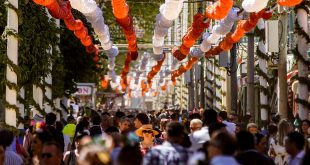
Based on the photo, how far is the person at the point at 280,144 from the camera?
1684cm

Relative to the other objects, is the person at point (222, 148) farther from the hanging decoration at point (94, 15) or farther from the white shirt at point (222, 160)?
the hanging decoration at point (94, 15)

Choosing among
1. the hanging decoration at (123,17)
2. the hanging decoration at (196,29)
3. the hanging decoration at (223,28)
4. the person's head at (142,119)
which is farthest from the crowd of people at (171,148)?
the hanging decoration at (196,29)

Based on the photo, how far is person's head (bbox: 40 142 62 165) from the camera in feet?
38.1

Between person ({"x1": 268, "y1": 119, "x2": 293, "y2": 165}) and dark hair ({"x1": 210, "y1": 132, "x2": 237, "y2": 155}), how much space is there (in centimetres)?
752

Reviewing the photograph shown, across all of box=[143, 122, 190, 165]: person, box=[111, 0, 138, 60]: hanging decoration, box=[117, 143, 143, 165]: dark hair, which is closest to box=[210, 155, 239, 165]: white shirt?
box=[117, 143, 143, 165]: dark hair

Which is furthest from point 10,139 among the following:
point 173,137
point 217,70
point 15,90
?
point 217,70

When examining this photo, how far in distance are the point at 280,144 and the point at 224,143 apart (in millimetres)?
8372

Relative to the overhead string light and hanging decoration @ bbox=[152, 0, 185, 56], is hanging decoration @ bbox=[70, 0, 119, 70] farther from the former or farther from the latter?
hanging decoration @ bbox=[152, 0, 185, 56]

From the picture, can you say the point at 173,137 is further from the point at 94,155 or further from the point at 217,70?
the point at 217,70

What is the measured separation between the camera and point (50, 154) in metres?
11.6

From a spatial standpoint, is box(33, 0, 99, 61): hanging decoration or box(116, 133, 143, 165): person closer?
box(116, 133, 143, 165): person

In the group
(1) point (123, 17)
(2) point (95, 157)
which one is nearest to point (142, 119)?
(1) point (123, 17)

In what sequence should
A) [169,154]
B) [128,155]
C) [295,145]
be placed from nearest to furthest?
[128,155], [169,154], [295,145]

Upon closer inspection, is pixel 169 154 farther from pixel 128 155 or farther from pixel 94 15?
pixel 94 15
